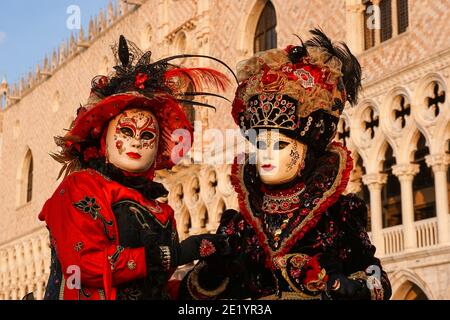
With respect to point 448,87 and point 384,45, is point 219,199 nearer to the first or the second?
point 384,45

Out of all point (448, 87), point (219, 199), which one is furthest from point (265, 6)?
point (448, 87)

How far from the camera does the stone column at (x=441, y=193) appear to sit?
27.0 ft

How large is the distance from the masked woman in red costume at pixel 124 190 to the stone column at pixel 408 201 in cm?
612

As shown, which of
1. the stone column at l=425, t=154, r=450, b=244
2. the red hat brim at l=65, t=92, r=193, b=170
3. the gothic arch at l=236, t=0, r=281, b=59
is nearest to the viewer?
the red hat brim at l=65, t=92, r=193, b=170

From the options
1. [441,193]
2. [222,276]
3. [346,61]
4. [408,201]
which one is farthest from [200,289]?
[408,201]

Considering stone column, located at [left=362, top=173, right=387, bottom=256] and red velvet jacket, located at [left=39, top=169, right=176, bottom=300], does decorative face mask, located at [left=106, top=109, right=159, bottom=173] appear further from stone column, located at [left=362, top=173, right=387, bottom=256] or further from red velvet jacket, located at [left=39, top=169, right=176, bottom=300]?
stone column, located at [left=362, top=173, right=387, bottom=256]

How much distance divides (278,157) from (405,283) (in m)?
6.55

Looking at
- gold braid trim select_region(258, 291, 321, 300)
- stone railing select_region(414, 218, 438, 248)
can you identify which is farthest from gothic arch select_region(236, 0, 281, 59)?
gold braid trim select_region(258, 291, 321, 300)

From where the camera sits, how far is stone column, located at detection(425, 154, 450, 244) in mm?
8219

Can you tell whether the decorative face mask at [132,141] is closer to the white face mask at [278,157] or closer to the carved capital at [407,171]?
the white face mask at [278,157]

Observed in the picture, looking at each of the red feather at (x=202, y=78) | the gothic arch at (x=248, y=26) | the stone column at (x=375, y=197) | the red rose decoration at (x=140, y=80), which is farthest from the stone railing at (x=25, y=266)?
the red rose decoration at (x=140, y=80)

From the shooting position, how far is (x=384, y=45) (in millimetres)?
9383

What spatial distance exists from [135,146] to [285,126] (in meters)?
0.48

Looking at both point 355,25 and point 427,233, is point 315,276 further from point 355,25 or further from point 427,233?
point 355,25
